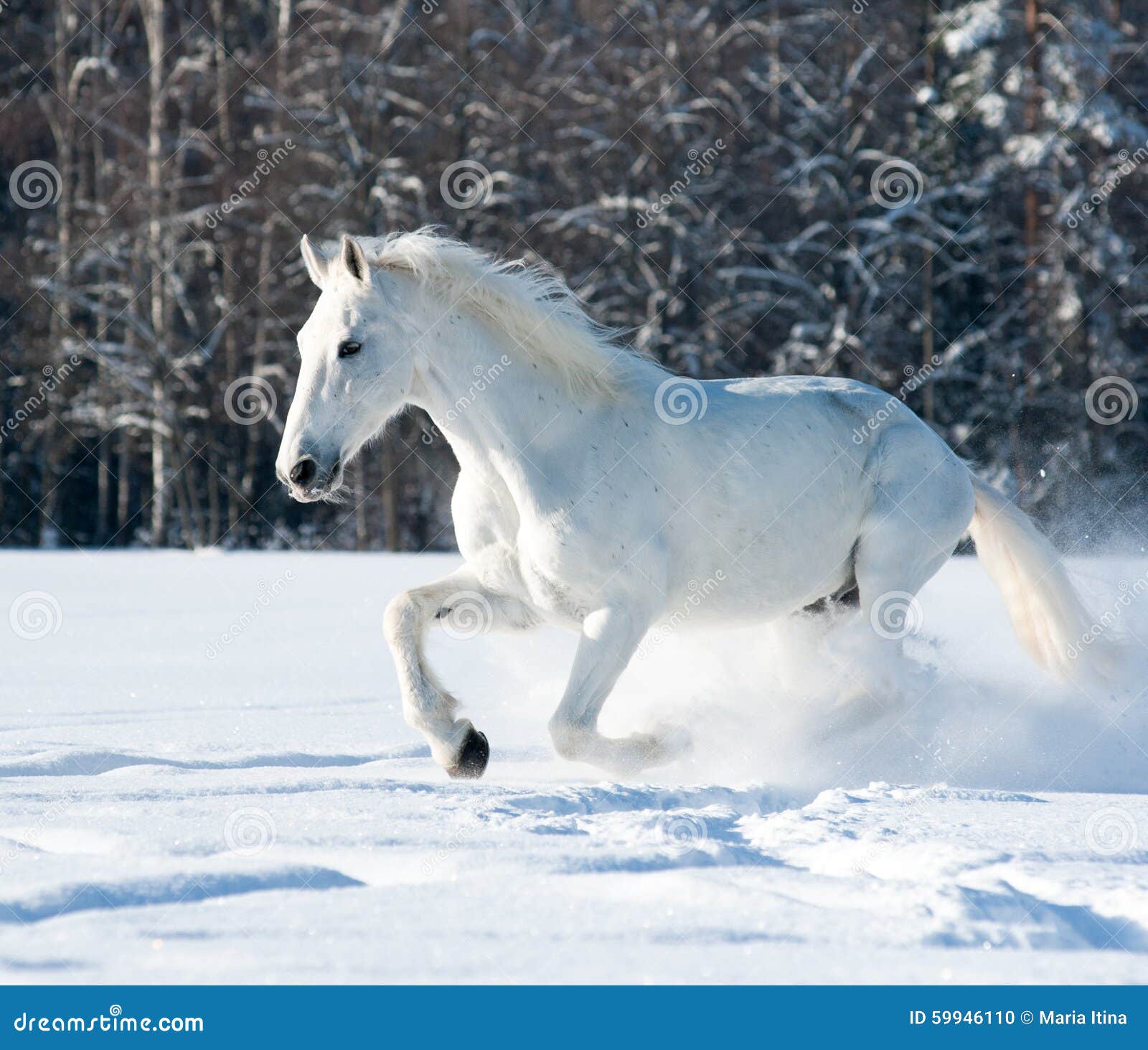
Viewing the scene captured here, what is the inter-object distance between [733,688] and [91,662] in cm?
391

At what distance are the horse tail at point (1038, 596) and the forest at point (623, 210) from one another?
1286 centimetres

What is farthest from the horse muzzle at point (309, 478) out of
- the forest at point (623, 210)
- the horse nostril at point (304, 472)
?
the forest at point (623, 210)

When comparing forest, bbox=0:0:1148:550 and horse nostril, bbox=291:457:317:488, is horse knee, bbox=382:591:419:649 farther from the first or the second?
forest, bbox=0:0:1148:550

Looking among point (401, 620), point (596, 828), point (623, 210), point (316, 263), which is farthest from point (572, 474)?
point (623, 210)

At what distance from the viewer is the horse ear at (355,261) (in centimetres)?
424

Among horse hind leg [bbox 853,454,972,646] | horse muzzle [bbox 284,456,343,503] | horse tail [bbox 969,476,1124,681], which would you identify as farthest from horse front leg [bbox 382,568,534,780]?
horse tail [bbox 969,476,1124,681]

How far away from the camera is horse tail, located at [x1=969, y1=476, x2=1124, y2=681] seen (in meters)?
5.54

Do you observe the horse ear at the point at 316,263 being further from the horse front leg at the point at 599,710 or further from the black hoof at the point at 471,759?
the black hoof at the point at 471,759

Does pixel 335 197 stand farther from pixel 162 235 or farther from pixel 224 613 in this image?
pixel 224 613

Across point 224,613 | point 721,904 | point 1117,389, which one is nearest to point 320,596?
point 224,613

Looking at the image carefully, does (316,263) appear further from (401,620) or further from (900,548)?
(900,548)

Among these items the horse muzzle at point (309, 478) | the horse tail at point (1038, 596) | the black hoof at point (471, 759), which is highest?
the horse muzzle at point (309, 478)

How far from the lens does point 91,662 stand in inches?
291

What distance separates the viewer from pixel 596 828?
3.35 meters
